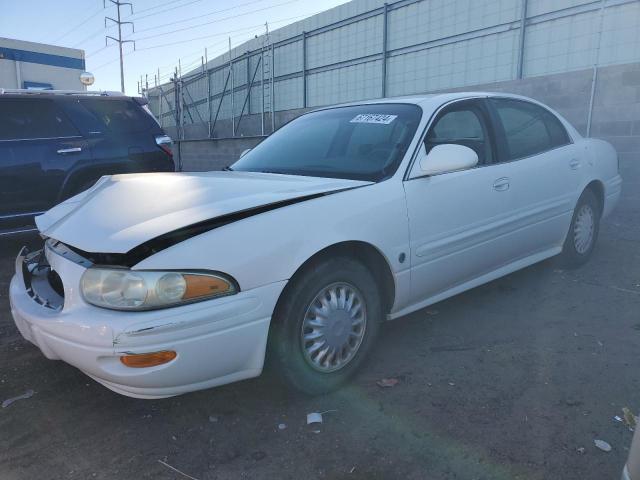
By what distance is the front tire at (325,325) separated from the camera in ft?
8.07

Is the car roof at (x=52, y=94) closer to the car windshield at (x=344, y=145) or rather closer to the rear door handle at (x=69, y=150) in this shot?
the rear door handle at (x=69, y=150)

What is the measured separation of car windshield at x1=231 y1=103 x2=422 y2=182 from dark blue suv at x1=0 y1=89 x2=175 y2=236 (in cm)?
274

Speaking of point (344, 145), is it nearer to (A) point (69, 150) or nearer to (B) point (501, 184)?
(B) point (501, 184)

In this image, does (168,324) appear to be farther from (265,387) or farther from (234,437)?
(265,387)

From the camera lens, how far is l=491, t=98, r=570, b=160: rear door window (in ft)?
12.7

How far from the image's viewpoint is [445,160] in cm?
302

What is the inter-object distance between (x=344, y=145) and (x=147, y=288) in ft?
5.87

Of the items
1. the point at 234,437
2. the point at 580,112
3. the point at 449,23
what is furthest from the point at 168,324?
the point at 449,23

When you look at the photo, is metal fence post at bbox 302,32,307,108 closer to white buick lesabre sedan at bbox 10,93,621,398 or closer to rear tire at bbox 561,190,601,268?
rear tire at bbox 561,190,601,268

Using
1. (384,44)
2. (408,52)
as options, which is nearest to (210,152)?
(384,44)

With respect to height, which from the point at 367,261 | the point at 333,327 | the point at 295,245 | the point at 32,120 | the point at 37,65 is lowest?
the point at 333,327

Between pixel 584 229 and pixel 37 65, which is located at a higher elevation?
pixel 37 65

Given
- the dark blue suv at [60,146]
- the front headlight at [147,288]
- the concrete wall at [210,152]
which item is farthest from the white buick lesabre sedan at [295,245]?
the concrete wall at [210,152]

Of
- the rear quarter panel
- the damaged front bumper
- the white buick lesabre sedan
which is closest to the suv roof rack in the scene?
the white buick lesabre sedan
